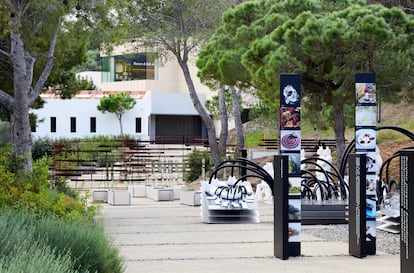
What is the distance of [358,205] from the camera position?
1196 centimetres

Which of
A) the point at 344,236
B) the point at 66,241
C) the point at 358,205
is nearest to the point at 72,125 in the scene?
the point at 344,236

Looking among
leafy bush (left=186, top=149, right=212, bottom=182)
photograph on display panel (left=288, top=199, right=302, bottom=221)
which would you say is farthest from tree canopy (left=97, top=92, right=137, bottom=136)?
photograph on display panel (left=288, top=199, right=302, bottom=221)

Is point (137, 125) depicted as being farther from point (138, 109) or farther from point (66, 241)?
point (66, 241)

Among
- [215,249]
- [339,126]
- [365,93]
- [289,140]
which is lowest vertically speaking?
[215,249]

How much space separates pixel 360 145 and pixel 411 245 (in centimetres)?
485

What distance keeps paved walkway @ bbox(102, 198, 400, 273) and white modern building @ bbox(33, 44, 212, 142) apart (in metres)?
39.4

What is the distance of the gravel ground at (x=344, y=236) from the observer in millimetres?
13180

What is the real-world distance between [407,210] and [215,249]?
5.73 meters

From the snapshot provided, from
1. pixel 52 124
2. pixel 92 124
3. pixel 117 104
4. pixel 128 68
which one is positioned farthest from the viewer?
pixel 128 68

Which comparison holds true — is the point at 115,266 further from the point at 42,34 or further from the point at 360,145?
the point at 42,34

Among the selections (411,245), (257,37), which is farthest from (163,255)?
(257,37)

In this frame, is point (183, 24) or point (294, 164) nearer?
point (294, 164)

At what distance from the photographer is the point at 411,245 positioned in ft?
25.3

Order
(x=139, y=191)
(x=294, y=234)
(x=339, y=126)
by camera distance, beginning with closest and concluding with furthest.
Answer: (x=294, y=234) → (x=339, y=126) → (x=139, y=191)
